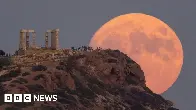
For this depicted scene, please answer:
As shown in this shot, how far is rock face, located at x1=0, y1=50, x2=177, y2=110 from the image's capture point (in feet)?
433

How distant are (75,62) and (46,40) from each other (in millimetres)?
23107

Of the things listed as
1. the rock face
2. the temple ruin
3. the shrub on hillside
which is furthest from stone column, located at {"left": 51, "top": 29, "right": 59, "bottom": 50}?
the shrub on hillside

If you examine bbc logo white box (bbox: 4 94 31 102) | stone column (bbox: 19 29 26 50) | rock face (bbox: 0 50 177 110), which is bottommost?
bbc logo white box (bbox: 4 94 31 102)

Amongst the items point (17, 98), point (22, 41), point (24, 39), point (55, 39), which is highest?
point (55, 39)

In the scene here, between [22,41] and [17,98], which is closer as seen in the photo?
[17,98]

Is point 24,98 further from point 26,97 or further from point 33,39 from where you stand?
point 33,39

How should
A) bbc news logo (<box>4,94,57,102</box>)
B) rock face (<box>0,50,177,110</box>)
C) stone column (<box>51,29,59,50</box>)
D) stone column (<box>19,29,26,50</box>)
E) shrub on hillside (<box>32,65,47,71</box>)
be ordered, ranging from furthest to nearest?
1. stone column (<box>51,29,59,50</box>)
2. stone column (<box>19,29,26,50</box>)
3. shrub on hillside (<box>32,65,47,71</box>)
4. rock face (<box>0,50,177,110</box>)
5. bbc news logo (<box>4,94,57,102</box>)

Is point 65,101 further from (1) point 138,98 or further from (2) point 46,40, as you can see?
(2) point 46,40

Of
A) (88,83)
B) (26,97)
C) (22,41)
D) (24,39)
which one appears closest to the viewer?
(26,97)

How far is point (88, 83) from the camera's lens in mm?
152750

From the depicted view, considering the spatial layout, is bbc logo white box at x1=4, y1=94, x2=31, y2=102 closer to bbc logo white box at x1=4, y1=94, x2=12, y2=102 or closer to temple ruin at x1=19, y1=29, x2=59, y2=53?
bbc logo white box at x1=4, y1=94, x2=12, y2=102

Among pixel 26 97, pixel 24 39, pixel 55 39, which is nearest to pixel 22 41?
pixel 24 39

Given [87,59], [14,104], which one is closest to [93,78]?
[87,59]

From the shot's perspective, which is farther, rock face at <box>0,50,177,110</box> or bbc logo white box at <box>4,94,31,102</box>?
rock face at <box>0,50,177,110</box>
